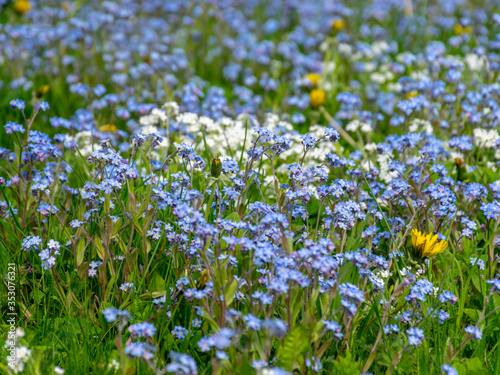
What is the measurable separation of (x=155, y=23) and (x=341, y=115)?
432 centimetres

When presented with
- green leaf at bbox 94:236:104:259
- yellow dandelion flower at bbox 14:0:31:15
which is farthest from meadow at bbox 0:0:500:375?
yellow dandelion flower at bbox 14:0:31:15

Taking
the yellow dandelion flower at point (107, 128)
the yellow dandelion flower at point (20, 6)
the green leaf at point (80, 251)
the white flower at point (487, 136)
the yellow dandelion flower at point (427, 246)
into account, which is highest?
the yellow dandelion flower at point (20, 6)

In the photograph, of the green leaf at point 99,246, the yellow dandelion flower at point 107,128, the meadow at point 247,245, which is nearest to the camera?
the meadow at point 247,245

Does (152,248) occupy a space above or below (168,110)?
below

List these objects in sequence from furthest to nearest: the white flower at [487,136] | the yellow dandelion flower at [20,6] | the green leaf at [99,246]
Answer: the yellow dandelion flower at [20,6] < the white flower at [487,136] < the green leaf at [99,246]

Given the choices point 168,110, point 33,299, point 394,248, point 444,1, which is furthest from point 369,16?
point 33,299

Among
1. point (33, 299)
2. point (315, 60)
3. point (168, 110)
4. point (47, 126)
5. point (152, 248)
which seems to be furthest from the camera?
point (315, 60)

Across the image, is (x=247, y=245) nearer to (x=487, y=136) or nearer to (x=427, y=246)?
(x=427, y=246)

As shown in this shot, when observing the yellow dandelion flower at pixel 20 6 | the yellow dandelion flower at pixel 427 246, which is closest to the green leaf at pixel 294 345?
the yellow dandelion flower at pixel 427 246

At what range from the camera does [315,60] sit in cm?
795

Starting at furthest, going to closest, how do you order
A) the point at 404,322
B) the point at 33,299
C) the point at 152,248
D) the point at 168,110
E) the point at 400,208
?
the point at 168,110 < the point at 400,208 < the point at 152,248 < the point at 33,299 < the point at 404,322

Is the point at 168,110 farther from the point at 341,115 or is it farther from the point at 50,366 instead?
the point at 50,366

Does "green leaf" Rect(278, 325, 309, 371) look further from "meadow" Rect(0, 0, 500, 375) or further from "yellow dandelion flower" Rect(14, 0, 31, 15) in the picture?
"yellow dandelion flower" Rect(14, 0, 31, 15)

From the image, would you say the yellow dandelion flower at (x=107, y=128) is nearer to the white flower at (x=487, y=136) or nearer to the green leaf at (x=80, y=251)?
the green leaf at (x=80, y=251)
